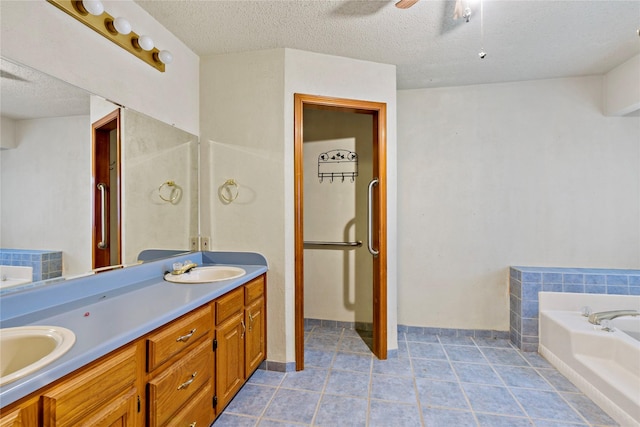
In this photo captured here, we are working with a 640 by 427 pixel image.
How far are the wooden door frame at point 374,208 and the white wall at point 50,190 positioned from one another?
128cm

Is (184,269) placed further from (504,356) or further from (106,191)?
(504,356)

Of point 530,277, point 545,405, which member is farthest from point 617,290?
point 545,405

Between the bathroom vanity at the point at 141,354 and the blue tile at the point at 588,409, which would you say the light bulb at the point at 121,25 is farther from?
the blue tile at the point at 588,409

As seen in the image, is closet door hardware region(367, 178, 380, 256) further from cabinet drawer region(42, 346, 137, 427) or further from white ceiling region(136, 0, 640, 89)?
cabinet drawer region(42, 346, 137, 427)

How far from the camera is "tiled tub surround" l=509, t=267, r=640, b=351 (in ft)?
8.12

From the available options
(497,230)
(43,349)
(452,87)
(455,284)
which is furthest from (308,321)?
(452,87)

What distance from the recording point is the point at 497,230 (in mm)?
2852

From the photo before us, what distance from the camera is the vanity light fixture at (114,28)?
1.37 m

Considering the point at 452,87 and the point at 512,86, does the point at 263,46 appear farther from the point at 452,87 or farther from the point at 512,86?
the point at 512,86

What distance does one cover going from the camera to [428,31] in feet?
6.68

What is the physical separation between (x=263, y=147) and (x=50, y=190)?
1.29 meters

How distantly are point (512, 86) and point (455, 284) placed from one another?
1959 millimetres

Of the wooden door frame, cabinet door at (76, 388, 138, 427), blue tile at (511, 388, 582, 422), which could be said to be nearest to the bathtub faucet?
blue tile at (511, 388, 582, 422)

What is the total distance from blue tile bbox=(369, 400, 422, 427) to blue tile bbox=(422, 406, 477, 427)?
56mm
